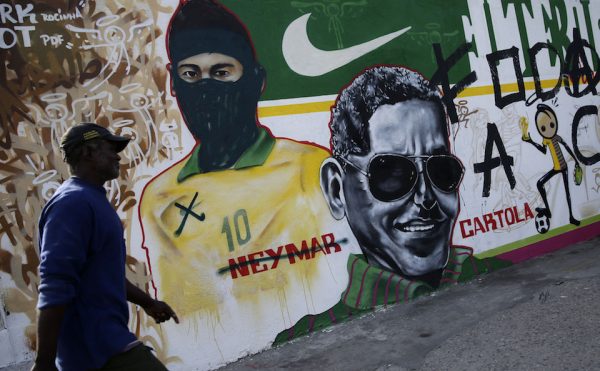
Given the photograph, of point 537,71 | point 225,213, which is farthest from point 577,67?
point 225,213

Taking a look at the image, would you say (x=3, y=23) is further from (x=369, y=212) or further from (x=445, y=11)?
(x=445, y=11)

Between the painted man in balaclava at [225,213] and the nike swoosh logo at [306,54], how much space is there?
36 centimetres

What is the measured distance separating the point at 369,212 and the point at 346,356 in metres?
1.46

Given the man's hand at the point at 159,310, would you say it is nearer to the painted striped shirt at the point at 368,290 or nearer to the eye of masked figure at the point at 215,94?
A: the eye of masked figure at the point at 215,94

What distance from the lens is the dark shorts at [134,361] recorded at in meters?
2.32

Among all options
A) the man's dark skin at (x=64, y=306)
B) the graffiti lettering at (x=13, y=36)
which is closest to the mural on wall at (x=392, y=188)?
the man's dark skin at (x=64, y=306)

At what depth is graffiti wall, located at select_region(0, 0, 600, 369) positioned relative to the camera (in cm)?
418

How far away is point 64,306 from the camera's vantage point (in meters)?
2.21

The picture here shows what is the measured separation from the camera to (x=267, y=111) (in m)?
5.02

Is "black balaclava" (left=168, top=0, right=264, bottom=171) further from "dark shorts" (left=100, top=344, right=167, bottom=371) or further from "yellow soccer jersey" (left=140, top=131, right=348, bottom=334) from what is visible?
"dark shorts" (left=100, top=344, right=167, bottom=371)

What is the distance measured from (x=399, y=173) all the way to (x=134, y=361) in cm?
383

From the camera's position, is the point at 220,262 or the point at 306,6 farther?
the point at 306,6

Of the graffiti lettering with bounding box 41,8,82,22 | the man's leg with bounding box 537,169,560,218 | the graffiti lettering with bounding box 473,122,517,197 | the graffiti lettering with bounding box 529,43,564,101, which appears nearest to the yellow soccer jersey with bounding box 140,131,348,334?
the graffiti lettering with bounding box 41,8,82,22

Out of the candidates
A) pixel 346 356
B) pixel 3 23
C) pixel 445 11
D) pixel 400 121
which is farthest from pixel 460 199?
pixel 3 23
